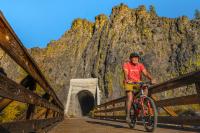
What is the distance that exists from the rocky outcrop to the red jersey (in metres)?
46.2

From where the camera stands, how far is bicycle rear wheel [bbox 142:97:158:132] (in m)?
6.15

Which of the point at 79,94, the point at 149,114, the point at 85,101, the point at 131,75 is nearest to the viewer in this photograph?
the point at 149,114

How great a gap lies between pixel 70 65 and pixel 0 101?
2442 inches

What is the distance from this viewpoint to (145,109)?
656 centimetres

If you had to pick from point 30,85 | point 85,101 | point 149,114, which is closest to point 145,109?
point 149,114

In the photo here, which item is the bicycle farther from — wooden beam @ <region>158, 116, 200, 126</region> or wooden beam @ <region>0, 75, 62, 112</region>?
wooden beam @ <region>0, 75, 62, 112</region>

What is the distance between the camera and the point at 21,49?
3.05m

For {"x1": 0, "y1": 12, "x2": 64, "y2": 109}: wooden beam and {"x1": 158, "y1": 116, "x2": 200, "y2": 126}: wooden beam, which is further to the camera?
{"x1": 158, "y1": 116, "x2": 200, "y2": 126}: wooden beam

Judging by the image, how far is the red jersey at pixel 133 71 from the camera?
7090mm

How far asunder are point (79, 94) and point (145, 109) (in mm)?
44812

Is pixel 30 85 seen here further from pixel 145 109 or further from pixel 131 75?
pixel 131 75

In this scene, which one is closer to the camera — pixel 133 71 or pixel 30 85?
pixel 30 85

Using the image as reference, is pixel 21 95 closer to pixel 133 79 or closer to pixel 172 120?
pixel 133 79

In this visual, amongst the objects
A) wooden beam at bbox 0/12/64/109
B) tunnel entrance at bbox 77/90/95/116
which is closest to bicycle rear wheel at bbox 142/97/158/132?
wooden beam at bbox 0/12/64/109
